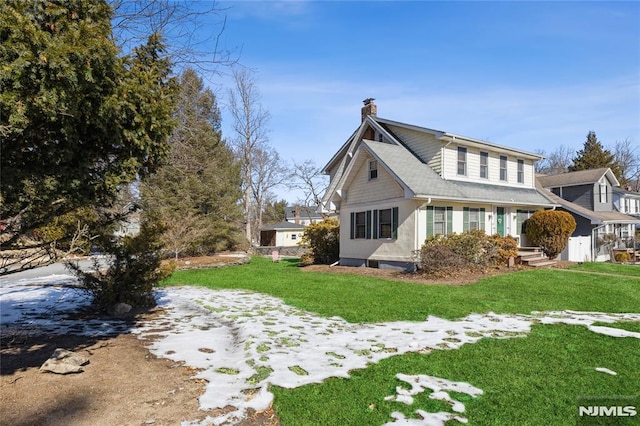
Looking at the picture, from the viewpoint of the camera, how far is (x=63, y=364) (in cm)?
436

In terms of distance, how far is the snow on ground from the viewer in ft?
13.3

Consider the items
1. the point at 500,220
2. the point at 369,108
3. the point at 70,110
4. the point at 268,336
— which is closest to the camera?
the point at 70,110

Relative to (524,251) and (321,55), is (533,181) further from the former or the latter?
(321,55)

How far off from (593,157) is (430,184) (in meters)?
36.3

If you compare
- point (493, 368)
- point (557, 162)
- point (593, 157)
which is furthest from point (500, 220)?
point (557, 162)

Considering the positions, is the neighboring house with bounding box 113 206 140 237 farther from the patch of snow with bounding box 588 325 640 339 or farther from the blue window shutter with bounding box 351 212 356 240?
the blue window shutter with bounding box 351 212 356 240

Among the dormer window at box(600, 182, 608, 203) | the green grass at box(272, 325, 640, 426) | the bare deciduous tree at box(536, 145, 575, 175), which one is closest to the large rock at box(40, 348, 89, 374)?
the green grass at box(272, 325, 640, 426)

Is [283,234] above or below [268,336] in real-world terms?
→ above

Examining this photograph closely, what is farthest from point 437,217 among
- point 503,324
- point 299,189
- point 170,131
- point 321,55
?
point 299,189

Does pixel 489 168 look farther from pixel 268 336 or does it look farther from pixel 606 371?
pixel 268 336

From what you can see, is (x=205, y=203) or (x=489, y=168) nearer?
(x=489, y=168)

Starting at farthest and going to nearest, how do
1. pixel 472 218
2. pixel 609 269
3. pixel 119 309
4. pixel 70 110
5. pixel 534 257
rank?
pixel 472 218 < pixel 534 257 < pixel 609 269 < pixel 119 309 < pixel 70 110

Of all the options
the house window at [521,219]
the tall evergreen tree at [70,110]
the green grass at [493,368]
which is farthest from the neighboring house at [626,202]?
the tall evergreen tree at [70,110]

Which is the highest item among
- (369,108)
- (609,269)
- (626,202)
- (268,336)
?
(369,108)
